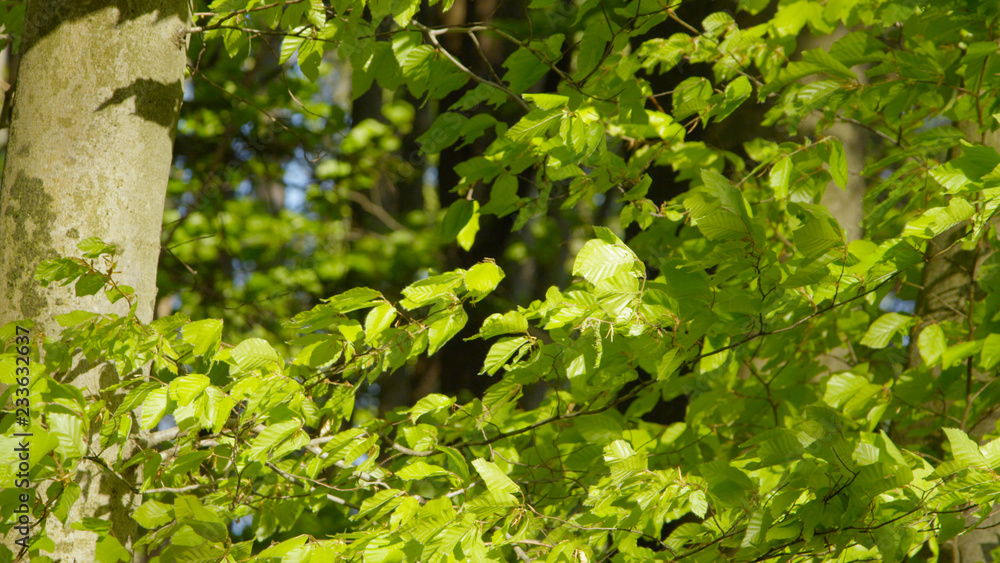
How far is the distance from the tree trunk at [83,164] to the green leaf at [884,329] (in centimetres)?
209

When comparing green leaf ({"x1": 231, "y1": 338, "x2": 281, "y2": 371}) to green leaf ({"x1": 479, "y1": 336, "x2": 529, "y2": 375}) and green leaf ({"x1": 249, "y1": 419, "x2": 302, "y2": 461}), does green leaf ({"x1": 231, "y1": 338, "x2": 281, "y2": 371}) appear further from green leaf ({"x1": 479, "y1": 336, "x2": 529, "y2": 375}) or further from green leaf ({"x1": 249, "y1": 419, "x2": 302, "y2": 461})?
green leaf ({"x1": 479, "y1": 336, "x2": 529, "y2": 375})

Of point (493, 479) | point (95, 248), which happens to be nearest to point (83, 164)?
point (95, 248)

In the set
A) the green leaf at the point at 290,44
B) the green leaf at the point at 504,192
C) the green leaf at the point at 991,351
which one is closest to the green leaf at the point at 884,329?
the green leaf at the point at 991,351

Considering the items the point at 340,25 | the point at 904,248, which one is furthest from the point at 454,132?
the point at 904,248

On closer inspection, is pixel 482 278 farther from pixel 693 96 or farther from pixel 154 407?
pixel 693 96

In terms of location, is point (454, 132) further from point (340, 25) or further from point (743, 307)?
point (743, 307)

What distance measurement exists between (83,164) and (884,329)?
7.50 feet

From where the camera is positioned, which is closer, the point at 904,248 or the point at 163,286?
the point at 904,248

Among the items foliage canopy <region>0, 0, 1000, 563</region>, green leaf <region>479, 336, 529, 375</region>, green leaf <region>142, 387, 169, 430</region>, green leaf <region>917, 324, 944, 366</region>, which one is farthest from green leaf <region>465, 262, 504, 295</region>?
green leaf <region>917, 324, 944, 366</region>

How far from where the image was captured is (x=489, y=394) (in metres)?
1.65

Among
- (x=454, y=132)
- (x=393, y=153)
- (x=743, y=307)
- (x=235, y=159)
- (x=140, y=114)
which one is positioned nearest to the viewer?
(x=743, y=307)

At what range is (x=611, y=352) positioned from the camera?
1.51 meters

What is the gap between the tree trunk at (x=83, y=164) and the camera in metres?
1.65

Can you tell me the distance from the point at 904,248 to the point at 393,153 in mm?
4886
